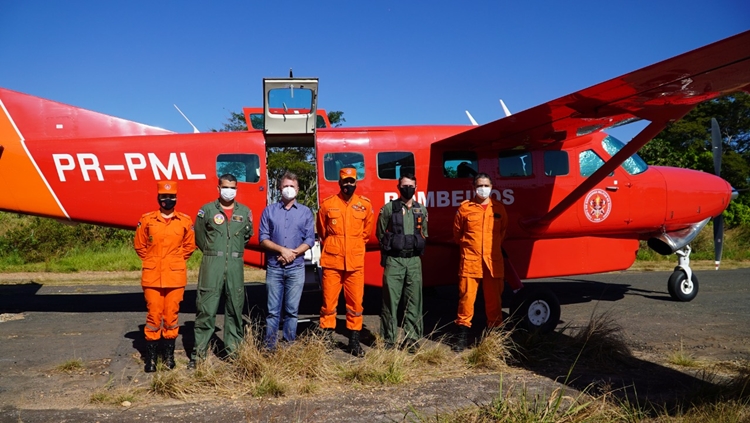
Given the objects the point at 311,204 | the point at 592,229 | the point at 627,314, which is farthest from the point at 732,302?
the point at 311,204

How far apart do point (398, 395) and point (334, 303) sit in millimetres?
1688

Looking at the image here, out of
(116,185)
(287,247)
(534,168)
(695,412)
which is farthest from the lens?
(534,168)

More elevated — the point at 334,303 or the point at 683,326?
the point at 334,303

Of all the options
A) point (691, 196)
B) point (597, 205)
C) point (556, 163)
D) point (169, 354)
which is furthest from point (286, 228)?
point (691, 196)

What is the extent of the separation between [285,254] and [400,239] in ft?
4.33

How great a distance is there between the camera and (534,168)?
8602 mm

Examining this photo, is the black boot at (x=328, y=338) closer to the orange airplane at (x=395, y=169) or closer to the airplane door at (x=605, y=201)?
the orange airplane at (x=395, y=169)

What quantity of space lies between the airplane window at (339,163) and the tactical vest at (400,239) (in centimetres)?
181

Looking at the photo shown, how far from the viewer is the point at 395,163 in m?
8.36

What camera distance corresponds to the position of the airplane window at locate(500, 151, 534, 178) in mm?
8539

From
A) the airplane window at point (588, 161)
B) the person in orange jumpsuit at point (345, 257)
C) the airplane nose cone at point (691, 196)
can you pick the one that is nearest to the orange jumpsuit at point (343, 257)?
the person in orange jumpsuit at point (345, 257)

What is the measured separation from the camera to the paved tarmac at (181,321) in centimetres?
496

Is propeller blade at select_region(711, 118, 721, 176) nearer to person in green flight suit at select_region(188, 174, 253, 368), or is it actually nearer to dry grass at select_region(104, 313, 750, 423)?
dry grass at select_region(104, 313, 750, 423)

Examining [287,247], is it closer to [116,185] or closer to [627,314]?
[116,185]
